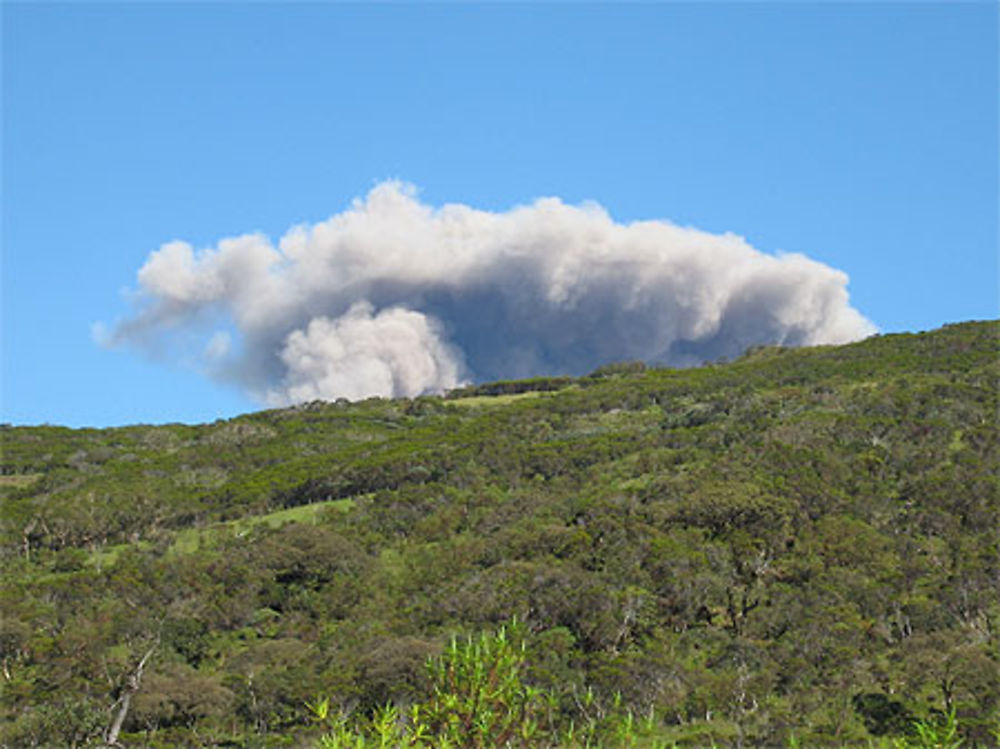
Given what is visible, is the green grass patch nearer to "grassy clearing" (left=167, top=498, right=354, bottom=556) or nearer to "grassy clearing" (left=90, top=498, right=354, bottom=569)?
"grassy clearing" (left=90, top=498, right=354, bottom=569)

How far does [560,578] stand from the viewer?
7612 centimetres

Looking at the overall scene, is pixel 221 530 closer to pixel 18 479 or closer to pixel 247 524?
pixel 247 524

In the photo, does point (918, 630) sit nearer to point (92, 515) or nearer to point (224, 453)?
point (92, 515)

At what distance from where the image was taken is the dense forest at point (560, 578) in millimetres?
57344

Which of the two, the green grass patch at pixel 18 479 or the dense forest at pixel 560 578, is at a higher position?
the green grass patch at pixel 18 479

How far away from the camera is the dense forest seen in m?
57.3

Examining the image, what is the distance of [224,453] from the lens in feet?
513

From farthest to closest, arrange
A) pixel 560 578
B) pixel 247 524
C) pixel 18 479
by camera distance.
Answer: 1. pixel 18 479
2. pixel 247 524
3. pixel 560 578

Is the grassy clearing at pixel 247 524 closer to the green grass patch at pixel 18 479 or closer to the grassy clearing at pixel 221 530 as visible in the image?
the grassy clearing at pixel 221 530

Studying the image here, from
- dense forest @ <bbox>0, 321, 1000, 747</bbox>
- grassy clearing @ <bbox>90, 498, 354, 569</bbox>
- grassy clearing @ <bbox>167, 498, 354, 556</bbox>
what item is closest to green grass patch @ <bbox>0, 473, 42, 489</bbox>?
dense forest @ <bbox>0, 321, 1000, 747</bbox>

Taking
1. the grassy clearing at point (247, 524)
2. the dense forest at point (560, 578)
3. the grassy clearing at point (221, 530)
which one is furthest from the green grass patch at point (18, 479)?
the grassy clearing at point (247, 524)

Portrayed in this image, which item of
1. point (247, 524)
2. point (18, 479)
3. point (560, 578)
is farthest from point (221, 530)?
point (18, 479)

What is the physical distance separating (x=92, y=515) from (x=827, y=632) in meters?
79.4

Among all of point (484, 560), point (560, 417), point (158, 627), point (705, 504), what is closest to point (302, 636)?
point (158, 627)
